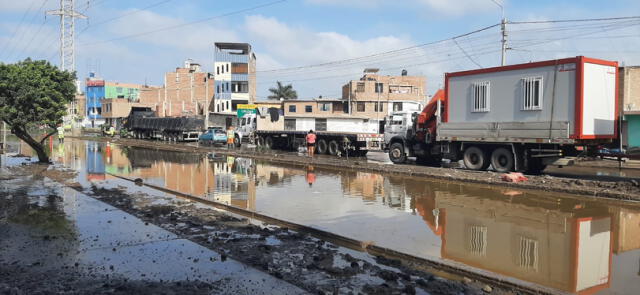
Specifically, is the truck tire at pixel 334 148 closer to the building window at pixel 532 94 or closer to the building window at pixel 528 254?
the building window at pixel 532 94

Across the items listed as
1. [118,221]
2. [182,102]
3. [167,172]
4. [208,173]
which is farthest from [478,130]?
[182,102]

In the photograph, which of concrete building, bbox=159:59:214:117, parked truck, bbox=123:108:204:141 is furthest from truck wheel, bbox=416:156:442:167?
concrete building, bbox=159:59:214:117

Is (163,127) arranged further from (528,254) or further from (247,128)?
(528,254)

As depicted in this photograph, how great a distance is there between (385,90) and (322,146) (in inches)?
1310

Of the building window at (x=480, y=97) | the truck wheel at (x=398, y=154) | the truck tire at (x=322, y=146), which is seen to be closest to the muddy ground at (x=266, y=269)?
the building window at (x=480, y=97)

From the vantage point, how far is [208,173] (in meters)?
19.3

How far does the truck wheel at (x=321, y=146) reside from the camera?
30.8 metres

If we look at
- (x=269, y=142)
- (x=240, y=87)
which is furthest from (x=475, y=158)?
(x=240, y=87)

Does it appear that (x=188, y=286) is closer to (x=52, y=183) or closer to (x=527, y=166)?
(x=52, y=183)

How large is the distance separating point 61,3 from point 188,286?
57.7 m

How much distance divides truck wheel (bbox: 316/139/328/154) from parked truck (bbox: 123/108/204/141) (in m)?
18.8

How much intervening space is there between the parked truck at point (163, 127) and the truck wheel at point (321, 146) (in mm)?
18756

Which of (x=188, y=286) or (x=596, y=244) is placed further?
(x=596, y=244)

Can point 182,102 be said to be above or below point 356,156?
above
